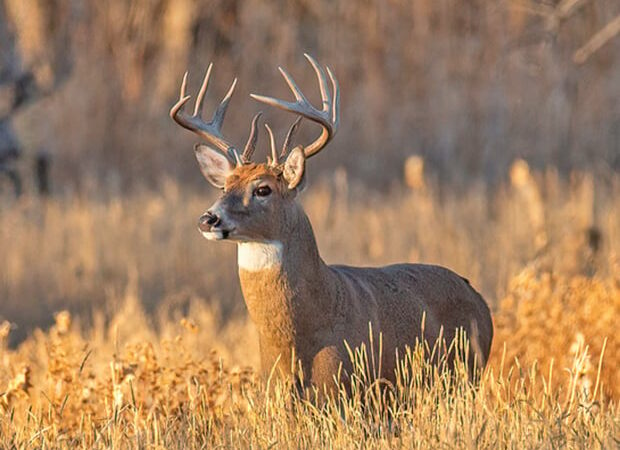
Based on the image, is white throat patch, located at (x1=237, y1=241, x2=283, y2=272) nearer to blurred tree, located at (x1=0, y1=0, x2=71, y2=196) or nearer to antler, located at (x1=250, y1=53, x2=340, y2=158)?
antler, located at (x1=250, y1=53, x2=340, y2=158)

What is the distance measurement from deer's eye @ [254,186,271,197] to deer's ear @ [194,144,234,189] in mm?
362

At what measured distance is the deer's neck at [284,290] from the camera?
21.5ft

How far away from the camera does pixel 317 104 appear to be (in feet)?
66.2

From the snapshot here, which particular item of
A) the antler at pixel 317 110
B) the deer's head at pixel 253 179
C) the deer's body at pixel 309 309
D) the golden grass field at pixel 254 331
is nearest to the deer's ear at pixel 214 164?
the deer's head at pixel 253 179

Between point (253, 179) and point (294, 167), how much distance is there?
0.69 feet

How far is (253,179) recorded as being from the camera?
6.62 metres

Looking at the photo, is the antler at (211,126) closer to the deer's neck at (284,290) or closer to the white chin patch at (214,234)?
the deer's neck at (284,290)

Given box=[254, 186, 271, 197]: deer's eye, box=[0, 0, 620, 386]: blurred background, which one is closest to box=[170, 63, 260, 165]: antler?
box=[254, 186, 271, 197]: deer's eye

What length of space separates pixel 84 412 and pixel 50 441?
24.0 inches

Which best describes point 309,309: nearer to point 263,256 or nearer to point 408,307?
point 263,256

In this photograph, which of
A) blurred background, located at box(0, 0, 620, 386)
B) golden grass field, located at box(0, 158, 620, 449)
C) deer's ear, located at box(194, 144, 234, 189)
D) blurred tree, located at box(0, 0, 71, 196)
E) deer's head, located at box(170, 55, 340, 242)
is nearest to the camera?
golden grass field, located at box(0, 158, 620, 449)

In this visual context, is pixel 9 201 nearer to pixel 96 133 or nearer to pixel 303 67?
pixel 96 133

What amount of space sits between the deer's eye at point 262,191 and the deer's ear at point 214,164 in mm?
362

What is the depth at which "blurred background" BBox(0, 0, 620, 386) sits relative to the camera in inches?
537
